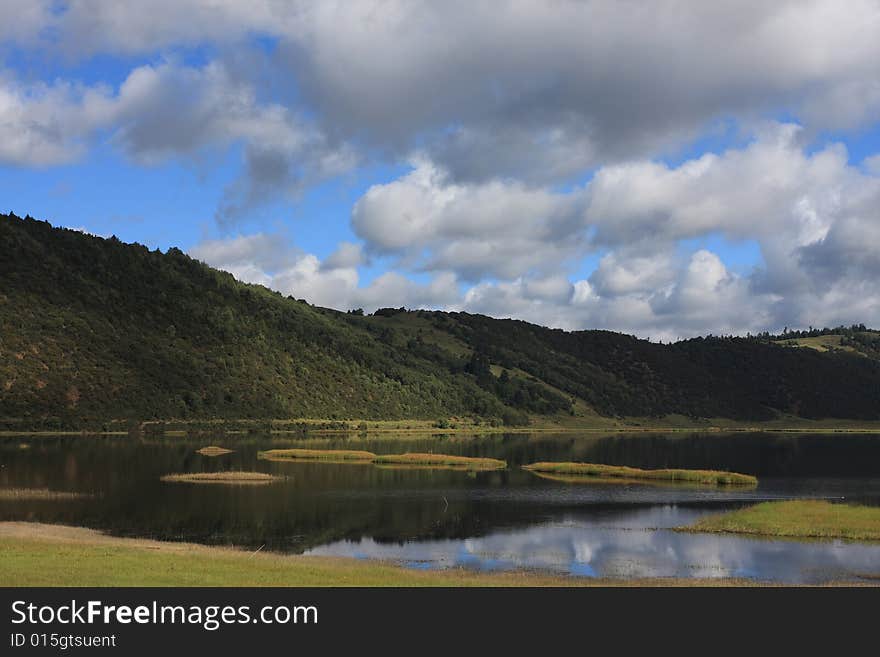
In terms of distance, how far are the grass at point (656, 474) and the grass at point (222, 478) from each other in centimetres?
4209

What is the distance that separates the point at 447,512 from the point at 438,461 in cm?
5983

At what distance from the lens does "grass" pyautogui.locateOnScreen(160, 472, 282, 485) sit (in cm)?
10481

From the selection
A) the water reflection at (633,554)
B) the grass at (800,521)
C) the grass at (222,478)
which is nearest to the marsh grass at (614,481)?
the grass at (800,521)

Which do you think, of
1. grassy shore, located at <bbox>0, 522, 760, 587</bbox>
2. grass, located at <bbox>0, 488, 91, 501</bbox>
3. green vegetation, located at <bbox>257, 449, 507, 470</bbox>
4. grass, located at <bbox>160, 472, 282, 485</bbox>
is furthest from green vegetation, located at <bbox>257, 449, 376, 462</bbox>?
grassy shore, located at <bbox>0, 522, 760, 587</bbox>

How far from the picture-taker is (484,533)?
7019 cm

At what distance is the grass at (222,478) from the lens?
4126 inches

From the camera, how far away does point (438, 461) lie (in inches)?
5615

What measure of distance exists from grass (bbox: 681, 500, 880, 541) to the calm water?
3285mm

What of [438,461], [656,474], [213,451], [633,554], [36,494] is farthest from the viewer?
[213,451]

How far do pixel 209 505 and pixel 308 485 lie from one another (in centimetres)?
2175

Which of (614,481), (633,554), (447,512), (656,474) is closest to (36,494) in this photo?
(447,512)

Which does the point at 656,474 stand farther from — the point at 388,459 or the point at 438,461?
the point at 388,459

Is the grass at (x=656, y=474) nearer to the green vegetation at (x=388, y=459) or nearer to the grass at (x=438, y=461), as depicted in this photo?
the grass at (x=438, y=461)
